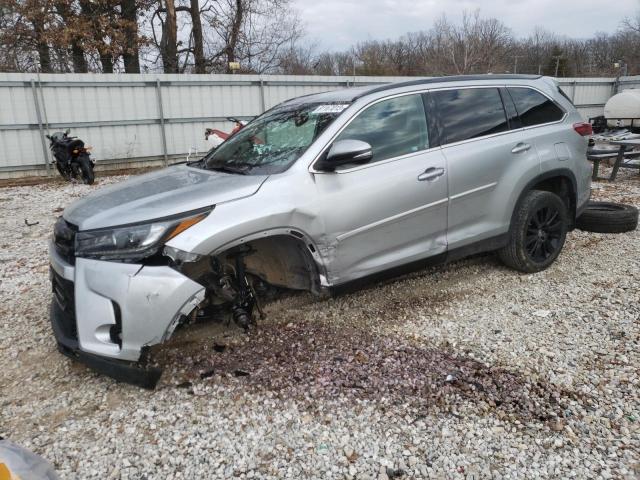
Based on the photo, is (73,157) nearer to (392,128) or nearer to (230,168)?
(230,168)

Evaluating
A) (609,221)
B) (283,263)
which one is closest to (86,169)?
(283,263)

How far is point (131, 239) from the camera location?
8.69 ft

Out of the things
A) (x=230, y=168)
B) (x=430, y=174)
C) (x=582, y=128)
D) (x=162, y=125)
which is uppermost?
(x=162, y=125)

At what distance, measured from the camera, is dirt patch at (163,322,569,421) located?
2783 millimetres

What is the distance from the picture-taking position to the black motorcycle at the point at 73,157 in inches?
400

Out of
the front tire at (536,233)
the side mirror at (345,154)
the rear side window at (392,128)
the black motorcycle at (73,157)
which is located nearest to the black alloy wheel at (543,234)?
the front tire at (536,233)

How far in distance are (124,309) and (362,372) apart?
1.44 m

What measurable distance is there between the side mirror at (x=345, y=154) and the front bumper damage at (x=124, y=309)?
44.8 inches

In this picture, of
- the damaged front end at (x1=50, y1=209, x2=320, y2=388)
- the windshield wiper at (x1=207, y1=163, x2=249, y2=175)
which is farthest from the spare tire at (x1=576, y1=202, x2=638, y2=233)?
the damaged front end at (x1=50, y1=209, x2=320, y2=388)

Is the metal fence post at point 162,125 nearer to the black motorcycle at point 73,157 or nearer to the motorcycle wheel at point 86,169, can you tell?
the black motorcycle at point 73,157

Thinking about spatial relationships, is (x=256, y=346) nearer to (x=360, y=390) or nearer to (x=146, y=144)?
(x=360, y=390)

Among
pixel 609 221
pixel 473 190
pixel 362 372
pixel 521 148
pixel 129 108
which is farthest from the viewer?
pixel 129 108

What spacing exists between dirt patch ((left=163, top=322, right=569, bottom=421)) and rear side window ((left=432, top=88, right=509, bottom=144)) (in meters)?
1.68

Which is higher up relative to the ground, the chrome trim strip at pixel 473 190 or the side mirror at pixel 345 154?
the side mirror at pixel 345 154
